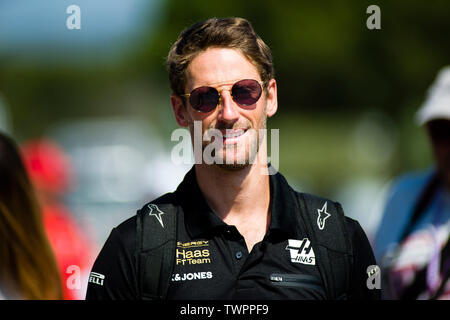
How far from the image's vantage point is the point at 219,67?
3.13m

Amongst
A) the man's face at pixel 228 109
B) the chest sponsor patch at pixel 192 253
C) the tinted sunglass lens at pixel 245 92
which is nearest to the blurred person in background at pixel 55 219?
the chest sponsor patch at pixel 192 253

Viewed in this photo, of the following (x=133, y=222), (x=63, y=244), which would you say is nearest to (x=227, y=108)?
(x=133, y=222)

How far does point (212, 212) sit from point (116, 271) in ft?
1.54

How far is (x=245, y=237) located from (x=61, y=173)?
6800mm

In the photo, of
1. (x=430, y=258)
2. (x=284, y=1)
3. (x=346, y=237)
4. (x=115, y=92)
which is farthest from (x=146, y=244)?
(x=115, y=92)

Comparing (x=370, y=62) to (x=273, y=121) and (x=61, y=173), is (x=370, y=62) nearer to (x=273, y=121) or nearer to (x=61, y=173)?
(x=273, y=121)

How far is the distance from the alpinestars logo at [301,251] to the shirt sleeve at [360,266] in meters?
0.19

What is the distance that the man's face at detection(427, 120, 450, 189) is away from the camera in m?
4.96

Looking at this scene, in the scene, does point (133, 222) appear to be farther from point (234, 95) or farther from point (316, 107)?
point (316, 107)

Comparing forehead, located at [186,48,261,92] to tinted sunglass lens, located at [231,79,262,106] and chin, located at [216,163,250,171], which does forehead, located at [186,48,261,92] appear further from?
chin, located at [216,163,250,171]

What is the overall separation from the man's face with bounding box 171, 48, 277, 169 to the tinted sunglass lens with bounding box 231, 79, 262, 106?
0.02m

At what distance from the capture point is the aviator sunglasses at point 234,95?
311cm

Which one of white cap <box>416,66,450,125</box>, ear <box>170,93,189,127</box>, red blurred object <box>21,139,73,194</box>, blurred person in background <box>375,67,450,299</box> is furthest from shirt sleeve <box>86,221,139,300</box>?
red blurred object <box>21,139,73,194</box>

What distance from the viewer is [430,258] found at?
452 centimetres
